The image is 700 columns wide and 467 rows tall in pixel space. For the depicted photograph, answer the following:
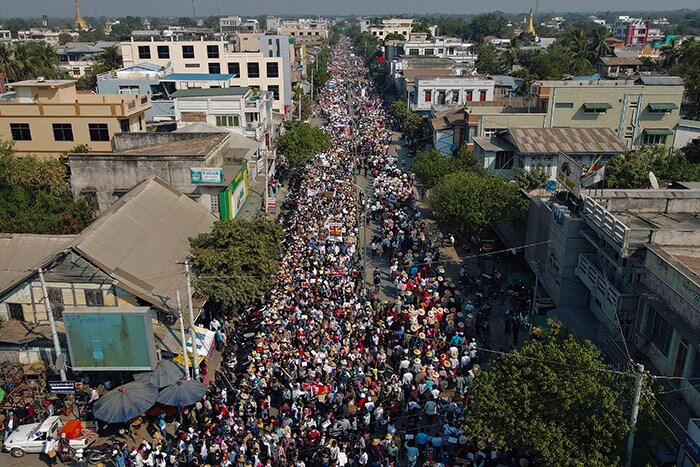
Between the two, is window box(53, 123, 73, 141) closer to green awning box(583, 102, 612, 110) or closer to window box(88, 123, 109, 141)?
window box(88, 123, 109, 141)

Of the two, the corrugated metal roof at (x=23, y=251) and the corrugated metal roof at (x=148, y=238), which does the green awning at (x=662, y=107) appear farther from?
the corrugated metal roof at (x=23, y=251)

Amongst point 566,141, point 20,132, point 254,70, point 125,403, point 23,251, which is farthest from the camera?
point 254,70

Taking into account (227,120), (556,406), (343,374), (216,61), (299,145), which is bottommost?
(343,374)

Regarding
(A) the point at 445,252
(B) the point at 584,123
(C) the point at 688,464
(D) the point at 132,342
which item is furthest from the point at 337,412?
(B) the point at 584,123

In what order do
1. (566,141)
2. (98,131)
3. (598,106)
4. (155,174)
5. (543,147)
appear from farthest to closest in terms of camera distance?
1. (598,106)
2. (566,141)
3. (543,147)
4. (98,131)
5. (155,174)

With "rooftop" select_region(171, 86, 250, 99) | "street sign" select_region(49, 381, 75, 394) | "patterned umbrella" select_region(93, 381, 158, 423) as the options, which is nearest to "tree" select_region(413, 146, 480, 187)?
"rooftop" select_region(171, 86, 250, 99)

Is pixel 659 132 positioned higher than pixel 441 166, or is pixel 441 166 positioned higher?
pixel 659 132

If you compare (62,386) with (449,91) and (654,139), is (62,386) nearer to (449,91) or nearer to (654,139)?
(654,139)

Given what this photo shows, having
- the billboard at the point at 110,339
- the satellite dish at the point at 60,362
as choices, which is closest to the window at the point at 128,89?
the billboard at the point at 110,339

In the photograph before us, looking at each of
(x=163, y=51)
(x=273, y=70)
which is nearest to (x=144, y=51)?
(x=163, y=51)
